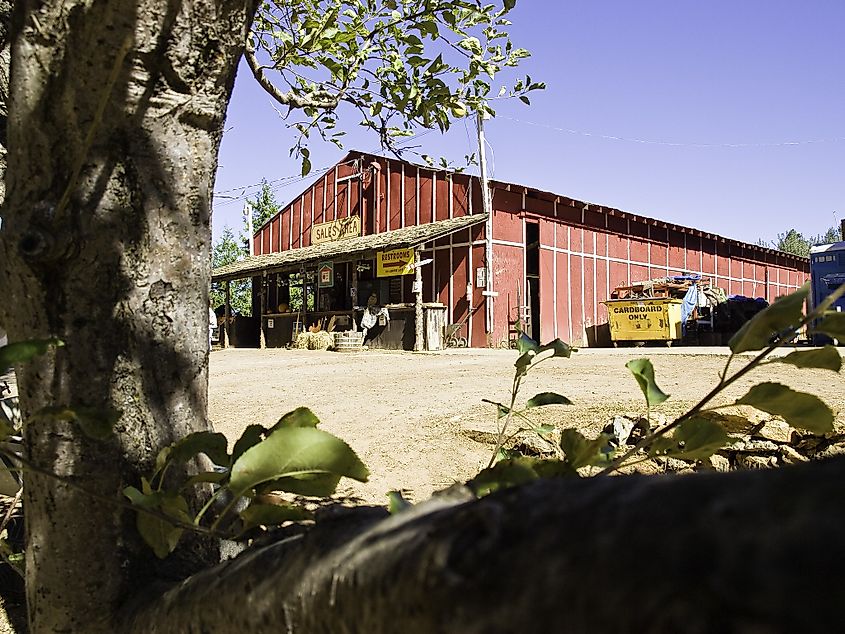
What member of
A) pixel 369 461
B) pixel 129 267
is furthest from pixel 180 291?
pixel 369 461

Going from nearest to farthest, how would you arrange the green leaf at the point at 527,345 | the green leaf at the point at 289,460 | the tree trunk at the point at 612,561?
the tree trunk at the point at 612,561, the green leaf at the point at 289,460, the green leaf at the point at 527,345

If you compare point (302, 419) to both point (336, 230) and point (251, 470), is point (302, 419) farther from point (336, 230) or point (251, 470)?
point (336, 230)

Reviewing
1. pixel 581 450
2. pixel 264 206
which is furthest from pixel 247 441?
pixel 264 206

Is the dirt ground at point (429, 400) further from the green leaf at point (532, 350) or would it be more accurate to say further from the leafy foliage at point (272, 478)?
the leafy foliage at point (272, 478)

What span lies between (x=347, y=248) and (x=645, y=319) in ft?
28.6

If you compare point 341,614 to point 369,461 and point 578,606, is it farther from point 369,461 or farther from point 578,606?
point 369,461

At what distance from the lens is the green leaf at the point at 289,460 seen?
71 centimetres

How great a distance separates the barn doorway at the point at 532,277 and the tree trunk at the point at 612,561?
18802 mm

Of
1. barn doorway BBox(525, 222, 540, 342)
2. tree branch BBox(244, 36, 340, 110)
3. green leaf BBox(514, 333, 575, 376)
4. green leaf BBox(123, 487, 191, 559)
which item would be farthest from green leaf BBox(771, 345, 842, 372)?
barn doorway BBox(525, 222, 540, 342)

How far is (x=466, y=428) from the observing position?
4.90m

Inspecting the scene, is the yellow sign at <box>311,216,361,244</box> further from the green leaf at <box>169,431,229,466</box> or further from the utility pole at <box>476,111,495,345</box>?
the green leaf at <box>169,431,229,466</box>

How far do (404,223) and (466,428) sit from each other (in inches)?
627

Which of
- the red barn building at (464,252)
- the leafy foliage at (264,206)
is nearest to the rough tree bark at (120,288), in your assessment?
the red barn building at (464,252)

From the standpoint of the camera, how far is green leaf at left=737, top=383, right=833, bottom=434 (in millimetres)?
739
